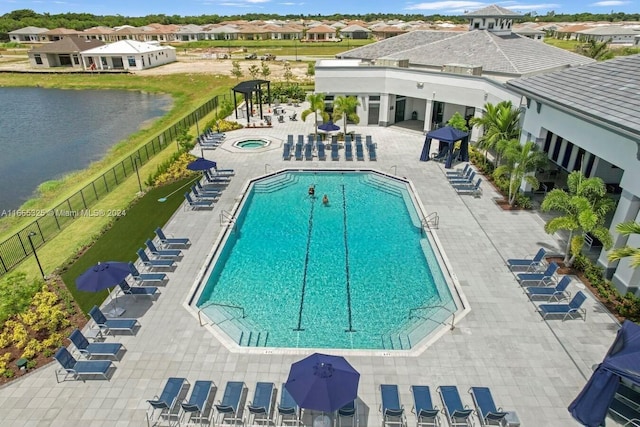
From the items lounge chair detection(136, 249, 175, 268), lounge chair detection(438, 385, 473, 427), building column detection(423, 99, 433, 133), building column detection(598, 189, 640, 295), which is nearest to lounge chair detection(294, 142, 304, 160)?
building column detection(423, 99, 433, 133)

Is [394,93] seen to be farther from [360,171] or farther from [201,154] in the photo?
[201,154]

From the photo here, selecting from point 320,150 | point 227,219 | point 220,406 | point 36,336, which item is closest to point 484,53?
point 320,150

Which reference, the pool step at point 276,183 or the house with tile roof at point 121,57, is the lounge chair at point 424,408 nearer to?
the pool step at point 276,183

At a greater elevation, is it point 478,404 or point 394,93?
point 394,93

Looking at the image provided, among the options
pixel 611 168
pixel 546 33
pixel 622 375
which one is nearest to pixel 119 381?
pixel 622 375

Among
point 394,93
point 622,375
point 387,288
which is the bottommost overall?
point 387,288

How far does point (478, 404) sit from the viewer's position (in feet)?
35.4

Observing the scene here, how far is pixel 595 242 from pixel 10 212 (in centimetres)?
3204

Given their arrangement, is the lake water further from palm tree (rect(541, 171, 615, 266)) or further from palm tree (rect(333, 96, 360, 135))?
palm tree (rect(541, 171, 615, 266))

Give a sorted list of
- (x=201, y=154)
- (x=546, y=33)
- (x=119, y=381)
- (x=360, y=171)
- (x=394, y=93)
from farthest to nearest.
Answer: (x=546, y=33), (x=394, y=93), (x=201, y=154), (x=360, y=171), (x=119, y=381)

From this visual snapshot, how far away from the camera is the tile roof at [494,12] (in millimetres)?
38656

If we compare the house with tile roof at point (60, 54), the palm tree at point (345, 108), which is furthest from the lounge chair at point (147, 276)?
the house with tile roof at point (60, 54)

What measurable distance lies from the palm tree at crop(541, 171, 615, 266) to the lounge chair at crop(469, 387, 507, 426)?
8.03 m

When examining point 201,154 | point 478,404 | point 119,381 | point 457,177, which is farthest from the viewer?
point 201,154
